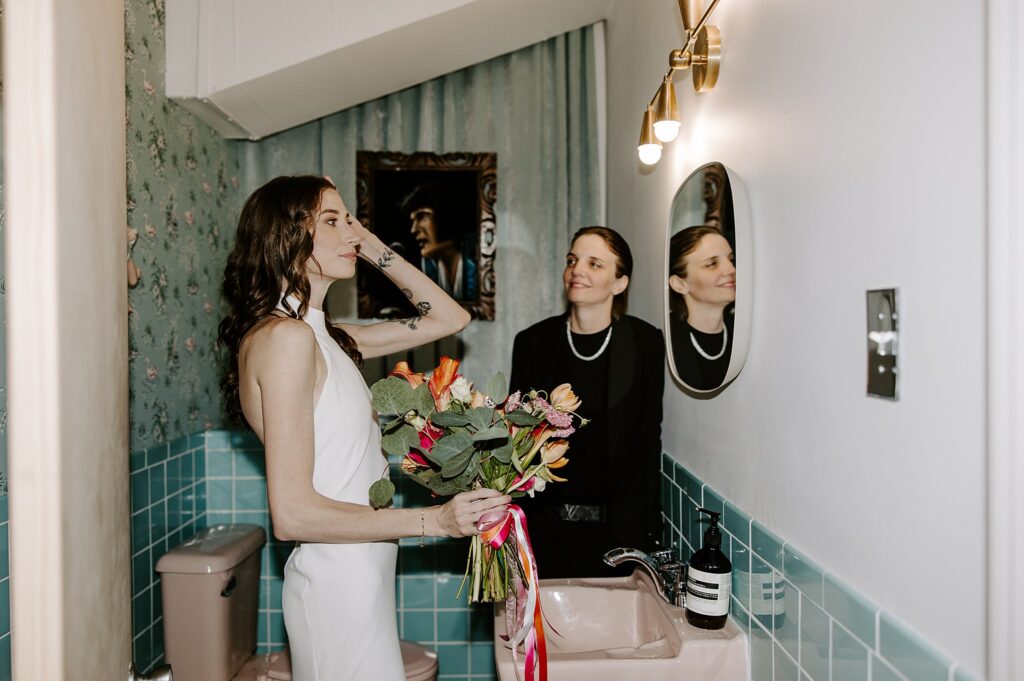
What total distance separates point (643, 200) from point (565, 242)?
89 cm

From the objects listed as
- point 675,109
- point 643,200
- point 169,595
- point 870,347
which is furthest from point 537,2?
point 169,595

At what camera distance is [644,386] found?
6.43ft

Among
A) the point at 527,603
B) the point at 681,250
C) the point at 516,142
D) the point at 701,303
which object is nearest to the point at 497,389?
the point at 527,603

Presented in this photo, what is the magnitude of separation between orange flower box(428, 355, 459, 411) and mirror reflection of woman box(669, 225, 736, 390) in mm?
557

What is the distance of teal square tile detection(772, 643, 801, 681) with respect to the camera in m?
1.10

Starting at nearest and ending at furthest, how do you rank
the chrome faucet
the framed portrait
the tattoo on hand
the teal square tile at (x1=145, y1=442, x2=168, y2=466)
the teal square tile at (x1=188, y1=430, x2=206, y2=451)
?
the chrome faucet < the tattoo on hand < the teal square tile at (x1=145, y1=442, x2=168, y2=466) < the teal square tile at (x1=188, y1=430, x2=206, y2=451) < the framed portrait

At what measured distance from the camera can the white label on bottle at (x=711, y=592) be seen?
4.41 feet

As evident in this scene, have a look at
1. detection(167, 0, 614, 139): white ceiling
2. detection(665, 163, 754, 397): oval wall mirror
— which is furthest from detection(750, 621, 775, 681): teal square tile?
detection(167, 0, 614, 139): white ceiling

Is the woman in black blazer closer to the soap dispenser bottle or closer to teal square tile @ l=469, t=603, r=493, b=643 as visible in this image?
the soap dispenser bottle

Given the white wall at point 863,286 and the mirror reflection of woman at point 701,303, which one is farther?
the mirror reflection of woman at point 701,303

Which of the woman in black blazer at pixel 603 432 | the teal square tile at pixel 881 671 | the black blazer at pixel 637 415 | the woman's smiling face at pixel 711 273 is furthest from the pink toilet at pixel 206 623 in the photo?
the teal square tile at pixel 881 671

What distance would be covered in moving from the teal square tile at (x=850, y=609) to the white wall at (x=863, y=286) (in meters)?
0.02

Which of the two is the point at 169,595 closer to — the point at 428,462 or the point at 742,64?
the point at 428,462

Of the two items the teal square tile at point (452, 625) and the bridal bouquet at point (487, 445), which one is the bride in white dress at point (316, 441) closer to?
the bridal bouquet at point (487, 445)
